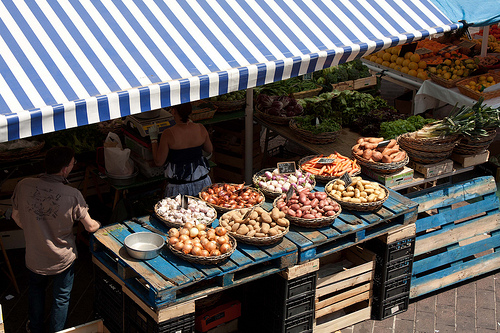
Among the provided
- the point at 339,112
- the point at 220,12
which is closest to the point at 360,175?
the point at 339,112

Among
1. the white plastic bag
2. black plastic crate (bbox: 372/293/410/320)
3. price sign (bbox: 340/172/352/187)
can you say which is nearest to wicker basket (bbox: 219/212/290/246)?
price sign (bbox: 340/172/352/187)

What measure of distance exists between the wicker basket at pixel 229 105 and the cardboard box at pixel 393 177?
2.33 m

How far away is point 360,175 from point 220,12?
8.08ft

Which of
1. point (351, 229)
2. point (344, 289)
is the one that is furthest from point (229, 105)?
point (351, 229)

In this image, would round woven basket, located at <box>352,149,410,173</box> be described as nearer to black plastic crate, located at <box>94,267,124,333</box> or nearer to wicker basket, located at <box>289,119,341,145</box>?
wicker basket, located at <box>289,119,341,145</box>

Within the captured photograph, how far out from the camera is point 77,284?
6.69 meters

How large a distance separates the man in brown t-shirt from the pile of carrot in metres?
2.46

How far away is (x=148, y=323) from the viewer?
16.0ft

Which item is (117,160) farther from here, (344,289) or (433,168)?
(433,168)

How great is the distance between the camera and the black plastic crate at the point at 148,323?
4.73 metres

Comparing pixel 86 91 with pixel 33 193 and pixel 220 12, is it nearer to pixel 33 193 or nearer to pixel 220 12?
pixel 33 193

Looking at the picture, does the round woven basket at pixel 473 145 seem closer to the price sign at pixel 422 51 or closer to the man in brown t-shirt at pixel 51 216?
the price sign at pixel 422 51

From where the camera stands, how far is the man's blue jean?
532 cm

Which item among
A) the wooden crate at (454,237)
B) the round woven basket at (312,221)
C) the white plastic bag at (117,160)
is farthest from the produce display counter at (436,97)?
the white plastic bag at (117,160)
